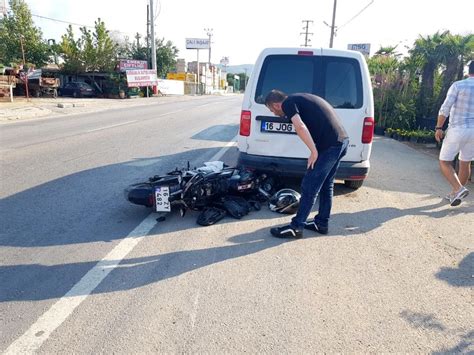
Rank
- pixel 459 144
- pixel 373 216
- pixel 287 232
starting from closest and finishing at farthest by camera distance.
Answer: pixel 287 232 → pixel 373 216 → pixel 459 144

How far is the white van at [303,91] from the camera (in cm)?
501

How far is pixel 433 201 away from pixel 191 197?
3.70m

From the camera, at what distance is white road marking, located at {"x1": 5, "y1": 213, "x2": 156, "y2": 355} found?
2.36 metres

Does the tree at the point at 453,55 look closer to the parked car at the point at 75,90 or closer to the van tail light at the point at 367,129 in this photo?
the van tail light at the point at 367,129

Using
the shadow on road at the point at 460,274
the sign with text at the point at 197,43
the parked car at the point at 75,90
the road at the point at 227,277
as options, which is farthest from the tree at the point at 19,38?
the sign with text at the point at 197,43

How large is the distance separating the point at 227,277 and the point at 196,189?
152 centimetres

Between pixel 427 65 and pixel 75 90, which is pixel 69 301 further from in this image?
pixel 75 90

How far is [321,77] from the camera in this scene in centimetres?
504

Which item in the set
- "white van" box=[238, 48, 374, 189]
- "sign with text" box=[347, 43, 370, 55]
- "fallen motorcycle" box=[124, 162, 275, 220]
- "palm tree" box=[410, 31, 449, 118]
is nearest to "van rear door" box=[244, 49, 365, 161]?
"white van" box=[238, 48, 374, 189]

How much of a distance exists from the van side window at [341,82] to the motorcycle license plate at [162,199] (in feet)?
8.21

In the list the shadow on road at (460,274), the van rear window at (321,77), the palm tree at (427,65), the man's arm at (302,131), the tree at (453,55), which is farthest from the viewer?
the palm tree at (427,65)

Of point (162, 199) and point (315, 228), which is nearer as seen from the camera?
point (315, 228)

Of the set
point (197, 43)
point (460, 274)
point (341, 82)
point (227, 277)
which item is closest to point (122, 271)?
point (227, 277)

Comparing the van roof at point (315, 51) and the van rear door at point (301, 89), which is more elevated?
the van roof at point (315, 51)
